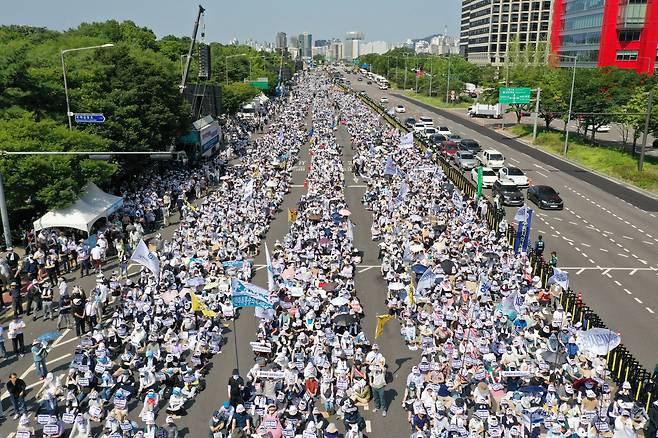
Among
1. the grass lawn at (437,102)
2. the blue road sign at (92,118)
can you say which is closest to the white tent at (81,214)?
the blue road sign at (92,118)

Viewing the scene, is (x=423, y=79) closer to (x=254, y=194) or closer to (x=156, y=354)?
(x=254, y=194)

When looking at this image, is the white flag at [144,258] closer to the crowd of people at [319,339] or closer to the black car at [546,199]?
the crowd of people at [319,339]

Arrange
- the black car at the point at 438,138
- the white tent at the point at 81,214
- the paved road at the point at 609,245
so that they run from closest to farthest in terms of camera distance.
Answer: the paved road at the point at 609,245, the white tent at the point at 81,214, the black car at the point at 438,138

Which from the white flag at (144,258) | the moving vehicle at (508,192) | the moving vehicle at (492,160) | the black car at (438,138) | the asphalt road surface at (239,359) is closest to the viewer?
the asphalt road surface at (239,359)

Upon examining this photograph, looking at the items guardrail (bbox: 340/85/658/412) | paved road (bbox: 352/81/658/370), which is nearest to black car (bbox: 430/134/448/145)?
paved road (bbox: 352/81/658/370)

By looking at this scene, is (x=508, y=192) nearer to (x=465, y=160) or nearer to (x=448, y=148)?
(x=465, y=160)
